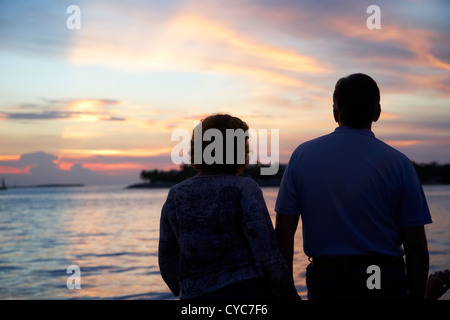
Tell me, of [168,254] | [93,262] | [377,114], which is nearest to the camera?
[377,114]

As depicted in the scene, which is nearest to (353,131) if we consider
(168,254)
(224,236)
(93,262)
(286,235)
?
(286,235)

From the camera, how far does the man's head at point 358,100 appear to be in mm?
2402

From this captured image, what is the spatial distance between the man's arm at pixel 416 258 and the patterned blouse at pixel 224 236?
0.60 m

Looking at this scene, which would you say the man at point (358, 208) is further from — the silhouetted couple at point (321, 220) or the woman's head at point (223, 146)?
the woman's head at point (223, 146)

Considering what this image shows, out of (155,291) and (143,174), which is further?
(143,174)

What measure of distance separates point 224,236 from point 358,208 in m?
0.64

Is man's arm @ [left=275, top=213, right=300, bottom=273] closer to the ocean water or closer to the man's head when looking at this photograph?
the man's head

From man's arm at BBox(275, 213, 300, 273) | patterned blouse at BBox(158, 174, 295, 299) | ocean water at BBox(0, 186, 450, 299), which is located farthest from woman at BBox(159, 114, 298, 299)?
ocean water at BBox(0, 186, 450, 299)

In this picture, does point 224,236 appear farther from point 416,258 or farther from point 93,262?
point 93,262

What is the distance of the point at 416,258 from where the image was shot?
94.1 inches
